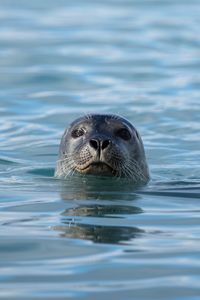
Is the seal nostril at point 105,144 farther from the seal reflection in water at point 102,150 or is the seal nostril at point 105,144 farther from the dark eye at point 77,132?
the dark eye at point 77,132

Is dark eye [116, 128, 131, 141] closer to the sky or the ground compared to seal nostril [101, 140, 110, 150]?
closer to the sky

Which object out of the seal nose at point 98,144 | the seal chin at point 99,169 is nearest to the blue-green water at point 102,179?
the seal chin at point 99,169

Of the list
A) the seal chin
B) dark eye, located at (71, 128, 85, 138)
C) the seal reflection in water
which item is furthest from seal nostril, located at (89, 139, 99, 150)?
dark eye, located at (71, 128, 85, 138)

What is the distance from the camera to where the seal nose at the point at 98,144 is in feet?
30.3

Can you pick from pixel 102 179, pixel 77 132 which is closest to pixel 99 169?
pixel 102 179

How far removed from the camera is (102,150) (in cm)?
923

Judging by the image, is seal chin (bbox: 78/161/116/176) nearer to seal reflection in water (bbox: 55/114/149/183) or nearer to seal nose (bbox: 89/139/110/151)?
seal reflection in water (bbox: 55/114/149/183)

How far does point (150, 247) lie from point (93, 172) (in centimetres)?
238

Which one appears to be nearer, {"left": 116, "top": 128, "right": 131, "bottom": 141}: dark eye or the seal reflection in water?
the seal reflection in water

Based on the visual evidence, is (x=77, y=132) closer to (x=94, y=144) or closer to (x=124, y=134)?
(x=124, y=134)

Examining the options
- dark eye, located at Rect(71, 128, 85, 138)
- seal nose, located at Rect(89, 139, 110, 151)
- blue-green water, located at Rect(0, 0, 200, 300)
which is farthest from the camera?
dark eye, located at Rect(71, 128, 85, 138)

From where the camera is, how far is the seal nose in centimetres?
923

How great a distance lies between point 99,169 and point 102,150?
22 centimetres

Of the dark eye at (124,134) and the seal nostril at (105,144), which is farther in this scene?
the dark eye at (124,134)
